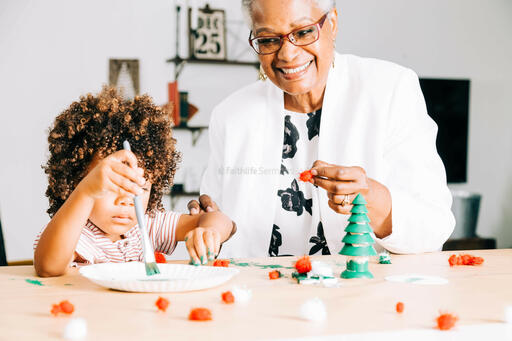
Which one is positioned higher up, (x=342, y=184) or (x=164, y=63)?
(x=164, y=63)

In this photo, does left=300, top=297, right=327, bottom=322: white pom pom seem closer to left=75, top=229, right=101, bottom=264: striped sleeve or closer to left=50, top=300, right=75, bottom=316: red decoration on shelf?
left=50, top=300, right=75, bottom=316: red decoration on shelf

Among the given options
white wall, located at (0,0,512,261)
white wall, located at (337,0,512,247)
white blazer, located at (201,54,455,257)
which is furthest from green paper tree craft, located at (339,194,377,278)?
white wall, located at (337,0,512,247)

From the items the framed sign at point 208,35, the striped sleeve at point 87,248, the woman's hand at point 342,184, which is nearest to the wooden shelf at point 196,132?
the framed sign at point 208,35

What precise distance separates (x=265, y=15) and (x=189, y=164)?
2798mm

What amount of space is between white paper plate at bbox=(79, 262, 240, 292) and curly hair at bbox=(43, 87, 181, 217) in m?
0.44

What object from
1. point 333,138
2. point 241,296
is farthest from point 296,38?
point 241,296

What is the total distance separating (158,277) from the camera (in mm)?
1116

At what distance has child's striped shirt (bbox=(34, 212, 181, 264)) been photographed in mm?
1426

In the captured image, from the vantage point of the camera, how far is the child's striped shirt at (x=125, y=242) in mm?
1426

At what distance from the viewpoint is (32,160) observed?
159 inches

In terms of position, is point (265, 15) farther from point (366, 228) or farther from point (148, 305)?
point (148, 305)

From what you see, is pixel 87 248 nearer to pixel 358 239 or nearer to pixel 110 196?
pixel 110 196

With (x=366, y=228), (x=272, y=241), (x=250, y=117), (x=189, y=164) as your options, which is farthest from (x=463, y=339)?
(x=189, y=164)

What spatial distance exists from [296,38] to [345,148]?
1.23 ft
